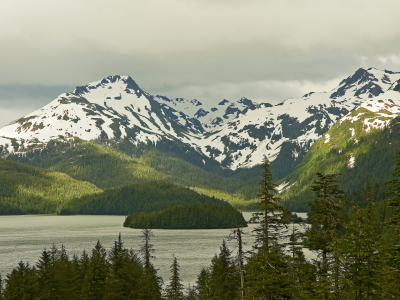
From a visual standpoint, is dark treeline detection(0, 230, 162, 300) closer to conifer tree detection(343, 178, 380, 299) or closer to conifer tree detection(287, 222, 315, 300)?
conifer tree detection(287, 222, 315, 300)

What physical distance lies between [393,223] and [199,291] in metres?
45.3

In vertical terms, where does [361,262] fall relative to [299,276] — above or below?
above

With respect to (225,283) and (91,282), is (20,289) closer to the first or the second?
(91,282)

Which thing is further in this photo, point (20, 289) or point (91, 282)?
point (91, 282)

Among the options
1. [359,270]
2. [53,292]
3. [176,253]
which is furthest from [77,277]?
[176,253]

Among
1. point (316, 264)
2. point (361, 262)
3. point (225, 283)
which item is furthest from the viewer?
point (225, 283)

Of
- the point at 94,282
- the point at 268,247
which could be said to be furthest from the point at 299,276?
the point at 94,282

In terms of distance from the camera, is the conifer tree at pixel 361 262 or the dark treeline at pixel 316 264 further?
the dark treeline at pixel 316 264

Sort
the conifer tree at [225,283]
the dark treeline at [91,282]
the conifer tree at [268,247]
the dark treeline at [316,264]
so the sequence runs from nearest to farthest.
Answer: the dark treeline at [316,264]
the conifer tree at [268,247]
the dark treeline at [91,282]
the conifer tree at [225,283]

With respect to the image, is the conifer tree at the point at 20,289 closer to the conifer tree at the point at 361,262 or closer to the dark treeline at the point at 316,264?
the dark treeline at the point at 316,264

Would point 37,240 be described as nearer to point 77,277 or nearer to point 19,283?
point 77,277

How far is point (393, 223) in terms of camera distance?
37219mm

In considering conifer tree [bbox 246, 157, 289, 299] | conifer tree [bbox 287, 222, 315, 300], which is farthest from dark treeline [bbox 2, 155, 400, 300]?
conifer tree [bbox 287, 222, 315, 300]

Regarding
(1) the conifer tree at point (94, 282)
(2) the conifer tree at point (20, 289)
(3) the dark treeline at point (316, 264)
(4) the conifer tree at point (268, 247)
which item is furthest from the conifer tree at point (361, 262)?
(1) the conifer tree at point (94, 282)
